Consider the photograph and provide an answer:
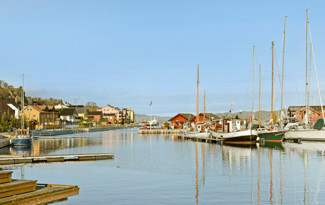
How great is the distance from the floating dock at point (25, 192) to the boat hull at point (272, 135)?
6680 cm

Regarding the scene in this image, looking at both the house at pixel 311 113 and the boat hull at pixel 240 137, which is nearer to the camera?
the boat hull at pixel 240 137

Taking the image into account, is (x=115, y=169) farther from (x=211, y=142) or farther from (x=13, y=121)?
(x=13, y=121)

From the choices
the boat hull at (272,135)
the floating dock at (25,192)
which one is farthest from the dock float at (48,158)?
the boat hull at (272,135)

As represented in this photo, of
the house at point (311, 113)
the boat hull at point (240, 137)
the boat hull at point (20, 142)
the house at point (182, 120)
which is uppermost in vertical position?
the house at point (311, 113)

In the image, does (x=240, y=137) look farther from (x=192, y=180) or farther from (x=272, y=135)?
(x=192, y=180)

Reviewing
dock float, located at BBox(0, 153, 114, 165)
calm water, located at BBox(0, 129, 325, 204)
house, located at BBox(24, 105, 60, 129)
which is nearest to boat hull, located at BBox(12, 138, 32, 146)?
dock float, located at BBox(0, 153, 114, 165)

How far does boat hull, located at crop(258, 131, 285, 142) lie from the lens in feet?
270

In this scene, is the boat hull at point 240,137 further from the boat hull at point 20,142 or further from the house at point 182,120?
the house at point 182,120

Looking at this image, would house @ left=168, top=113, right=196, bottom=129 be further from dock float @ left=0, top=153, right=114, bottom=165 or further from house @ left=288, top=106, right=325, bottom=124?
dock float @ left=0, top=153, right=114, bottom=165

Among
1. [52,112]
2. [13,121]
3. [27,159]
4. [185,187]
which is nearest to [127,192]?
[185,187]

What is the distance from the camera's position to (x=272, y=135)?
82.9m

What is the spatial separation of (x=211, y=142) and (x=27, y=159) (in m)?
51.2

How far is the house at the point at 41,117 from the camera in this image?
16950 centimetres

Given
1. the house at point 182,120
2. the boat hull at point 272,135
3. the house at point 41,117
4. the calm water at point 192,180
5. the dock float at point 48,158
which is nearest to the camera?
the calm water at point 192,180
